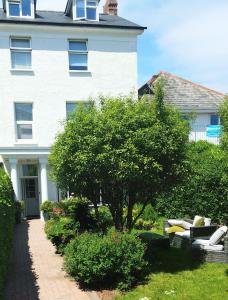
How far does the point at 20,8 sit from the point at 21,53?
2.75 m

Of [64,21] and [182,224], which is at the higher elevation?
[64,21]

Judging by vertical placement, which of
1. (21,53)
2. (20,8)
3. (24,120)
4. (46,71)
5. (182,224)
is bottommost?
(182,224)

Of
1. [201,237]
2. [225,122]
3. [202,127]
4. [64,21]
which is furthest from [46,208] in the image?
[225,122]

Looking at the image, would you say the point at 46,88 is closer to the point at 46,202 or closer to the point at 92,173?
the point at 46,202

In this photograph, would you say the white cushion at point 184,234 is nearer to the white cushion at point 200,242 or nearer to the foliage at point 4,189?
the white cushion at point 200,242

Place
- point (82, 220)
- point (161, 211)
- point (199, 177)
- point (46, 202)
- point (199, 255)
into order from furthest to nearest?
1. point (46, 202)
2. point (161, 211)
3. point (199, 177)
4. point (82, 220)
5. point (199, 255)

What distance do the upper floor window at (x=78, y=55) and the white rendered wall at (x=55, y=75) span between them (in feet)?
1.06

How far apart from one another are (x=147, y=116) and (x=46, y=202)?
13351 millimetres

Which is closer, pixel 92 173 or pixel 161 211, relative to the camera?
pixel 92 173

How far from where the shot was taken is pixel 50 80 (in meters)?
23.2

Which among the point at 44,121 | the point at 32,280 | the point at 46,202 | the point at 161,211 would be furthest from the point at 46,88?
the point at 32,280

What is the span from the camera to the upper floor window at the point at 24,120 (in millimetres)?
23047

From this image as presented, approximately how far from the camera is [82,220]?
1420cm

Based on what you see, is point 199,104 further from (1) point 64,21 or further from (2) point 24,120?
(2) point 24,120
